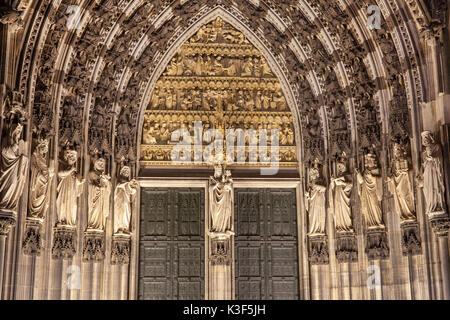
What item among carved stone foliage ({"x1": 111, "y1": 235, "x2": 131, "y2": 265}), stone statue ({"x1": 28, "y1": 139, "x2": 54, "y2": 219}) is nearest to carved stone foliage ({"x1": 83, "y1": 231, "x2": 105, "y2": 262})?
carved stone foliage ({"x1": 111, "y1": 235, "x2": 131, "y2": 265})

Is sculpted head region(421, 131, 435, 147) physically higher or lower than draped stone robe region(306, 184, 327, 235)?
higher

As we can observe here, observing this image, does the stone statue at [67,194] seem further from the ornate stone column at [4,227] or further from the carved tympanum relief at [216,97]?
the carved tympanum relief at [216,97]

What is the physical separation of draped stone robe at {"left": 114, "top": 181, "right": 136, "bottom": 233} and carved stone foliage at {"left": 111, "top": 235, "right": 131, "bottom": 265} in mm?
160

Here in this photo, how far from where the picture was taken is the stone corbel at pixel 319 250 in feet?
45.5

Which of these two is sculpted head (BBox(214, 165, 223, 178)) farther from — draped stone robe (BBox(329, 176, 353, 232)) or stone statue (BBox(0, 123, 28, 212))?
stone statue (BBox(0, 123, 28, 212))

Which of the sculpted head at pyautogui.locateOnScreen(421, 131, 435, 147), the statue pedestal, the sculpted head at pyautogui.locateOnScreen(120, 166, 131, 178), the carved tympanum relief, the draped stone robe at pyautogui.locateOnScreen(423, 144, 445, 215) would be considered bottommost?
the statue pedestal

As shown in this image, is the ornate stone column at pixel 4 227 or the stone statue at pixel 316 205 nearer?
the ornate stone column at pixel 4 227

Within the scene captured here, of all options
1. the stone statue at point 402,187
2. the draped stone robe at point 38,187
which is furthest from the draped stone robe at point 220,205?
the draped stone robe at point 38,187

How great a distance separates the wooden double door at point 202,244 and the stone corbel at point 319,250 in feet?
2.29

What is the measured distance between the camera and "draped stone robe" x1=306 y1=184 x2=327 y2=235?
14.0 metres

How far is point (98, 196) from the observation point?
522 inches
